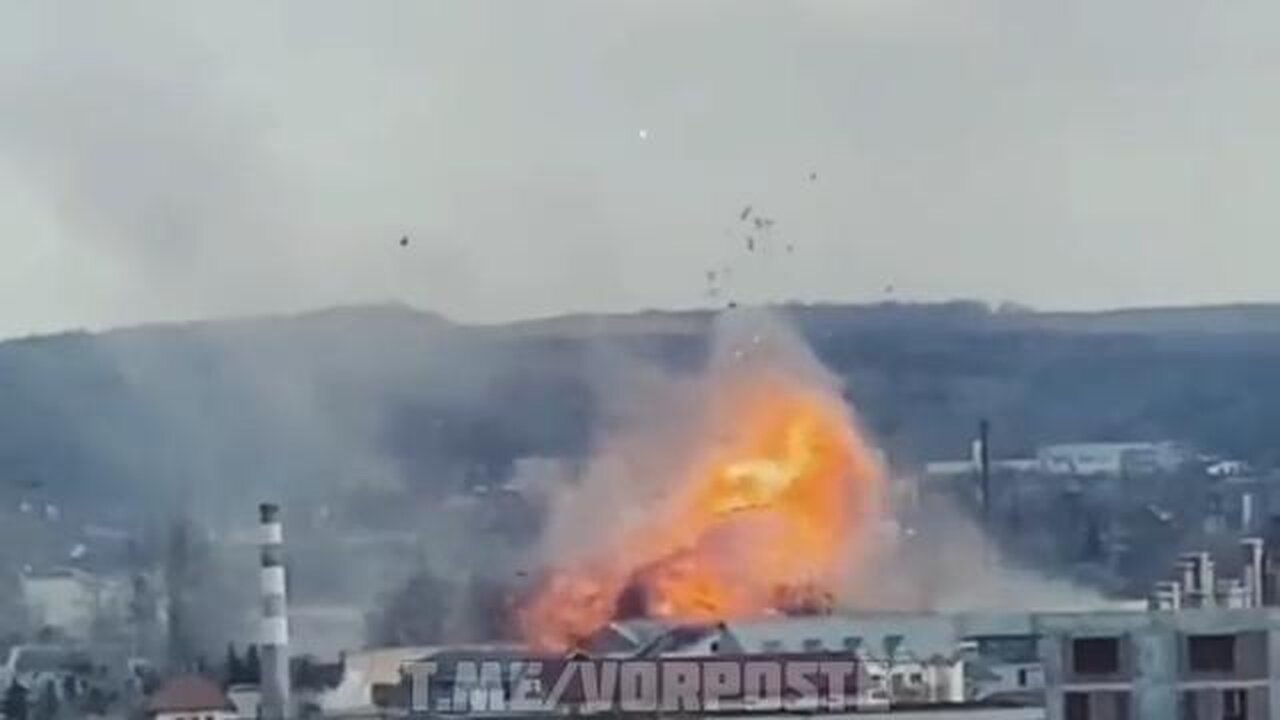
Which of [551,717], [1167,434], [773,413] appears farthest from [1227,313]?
[551,717]

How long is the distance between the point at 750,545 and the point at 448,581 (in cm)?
117

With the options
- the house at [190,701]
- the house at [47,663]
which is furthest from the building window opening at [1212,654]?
the house at [47,663]

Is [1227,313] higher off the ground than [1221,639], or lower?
higher

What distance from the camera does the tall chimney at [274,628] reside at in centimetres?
749

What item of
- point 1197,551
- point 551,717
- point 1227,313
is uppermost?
point 1227,313

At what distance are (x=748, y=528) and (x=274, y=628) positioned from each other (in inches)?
65.9

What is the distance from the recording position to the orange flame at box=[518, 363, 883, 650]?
8.00 meters

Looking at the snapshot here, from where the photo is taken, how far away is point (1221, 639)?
6.72 metres

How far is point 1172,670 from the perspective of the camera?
262 inches

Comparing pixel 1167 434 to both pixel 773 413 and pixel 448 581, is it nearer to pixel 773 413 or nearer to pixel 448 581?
pixel 773 413

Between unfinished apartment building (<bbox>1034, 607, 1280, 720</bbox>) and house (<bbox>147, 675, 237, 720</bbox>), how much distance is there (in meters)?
2.38

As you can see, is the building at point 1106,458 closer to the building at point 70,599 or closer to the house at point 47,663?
the building at point 70,599

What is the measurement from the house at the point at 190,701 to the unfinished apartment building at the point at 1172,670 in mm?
2381

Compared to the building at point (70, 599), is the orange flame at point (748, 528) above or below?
above
